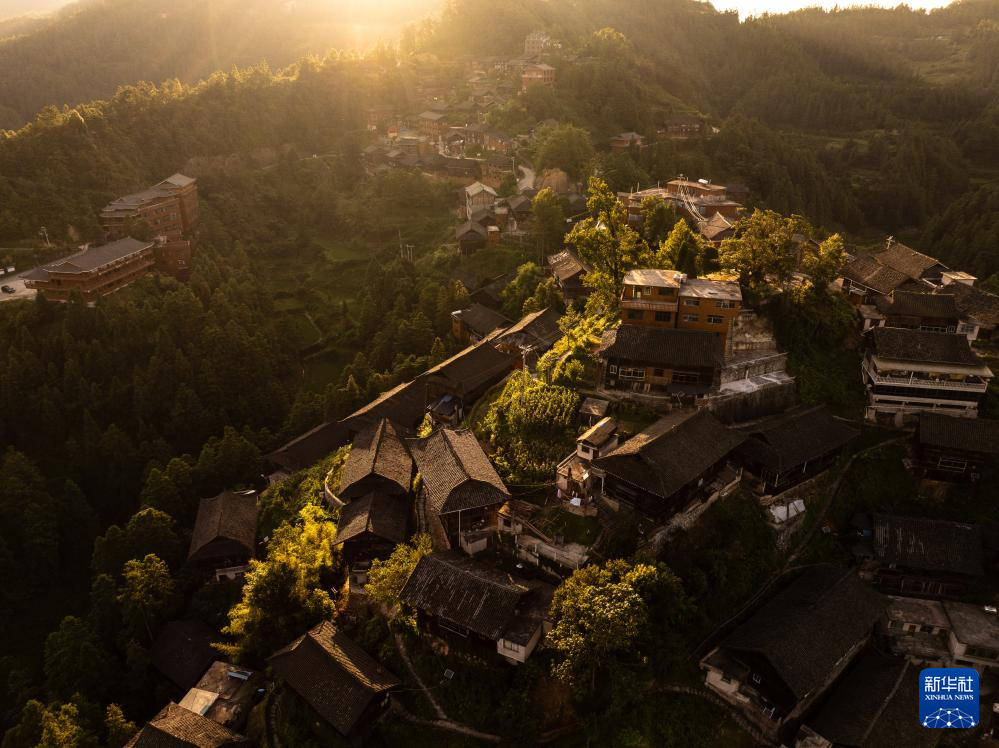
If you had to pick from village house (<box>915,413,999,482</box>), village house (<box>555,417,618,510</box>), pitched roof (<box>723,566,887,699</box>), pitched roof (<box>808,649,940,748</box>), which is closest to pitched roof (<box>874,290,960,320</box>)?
village house (<box>915,413,999,482</box>)

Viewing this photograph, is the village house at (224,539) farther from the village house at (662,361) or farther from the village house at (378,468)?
the village house at (662,361)

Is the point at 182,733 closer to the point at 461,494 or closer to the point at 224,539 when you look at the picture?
the point at 224,539

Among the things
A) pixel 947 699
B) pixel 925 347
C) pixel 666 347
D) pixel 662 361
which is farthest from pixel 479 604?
pixel 925 347

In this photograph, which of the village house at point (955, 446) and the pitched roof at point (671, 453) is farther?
the village house at point (955, 446)

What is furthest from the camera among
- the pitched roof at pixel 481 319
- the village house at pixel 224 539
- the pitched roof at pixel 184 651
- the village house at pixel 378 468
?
the pitched roof at pixel 481 319

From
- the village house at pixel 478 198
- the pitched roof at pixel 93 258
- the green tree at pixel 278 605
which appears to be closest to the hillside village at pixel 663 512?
the green tree at pixel 278 605
